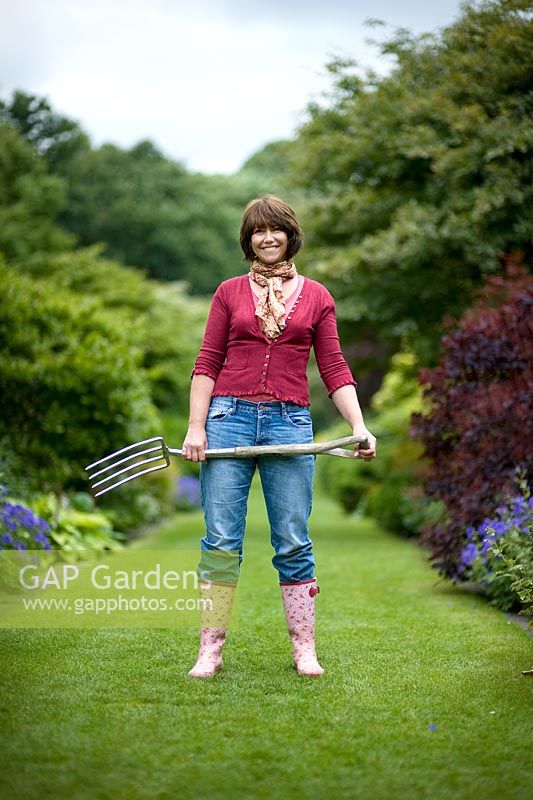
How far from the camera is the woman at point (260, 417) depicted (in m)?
3.84

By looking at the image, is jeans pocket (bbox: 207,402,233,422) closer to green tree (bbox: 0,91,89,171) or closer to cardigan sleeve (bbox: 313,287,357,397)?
cardigan sleeve (bbox: 313,287,357,397)

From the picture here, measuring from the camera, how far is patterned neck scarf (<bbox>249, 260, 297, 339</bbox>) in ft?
12.6

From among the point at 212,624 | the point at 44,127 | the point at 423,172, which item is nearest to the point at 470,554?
the point at 212,624

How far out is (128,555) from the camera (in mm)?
8430

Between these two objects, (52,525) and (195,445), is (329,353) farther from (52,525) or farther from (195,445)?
(52,525)

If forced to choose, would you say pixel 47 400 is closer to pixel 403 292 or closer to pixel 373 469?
pixel 403 292

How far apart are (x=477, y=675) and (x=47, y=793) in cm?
207

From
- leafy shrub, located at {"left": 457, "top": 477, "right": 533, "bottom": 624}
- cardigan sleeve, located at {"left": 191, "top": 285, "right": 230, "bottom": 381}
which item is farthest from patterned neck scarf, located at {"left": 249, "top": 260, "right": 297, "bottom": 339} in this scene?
leafy shrub, located at {"left": 457, "top": 477, "right": 533, "bottom": 624}

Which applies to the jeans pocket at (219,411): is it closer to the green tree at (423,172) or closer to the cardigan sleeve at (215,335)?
the cardigan sleeve at (215,335)

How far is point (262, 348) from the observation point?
3.85 m

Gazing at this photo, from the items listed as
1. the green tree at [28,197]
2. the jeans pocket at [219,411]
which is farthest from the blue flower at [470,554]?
the green tree at [28,197]

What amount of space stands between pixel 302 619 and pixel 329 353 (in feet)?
3.65

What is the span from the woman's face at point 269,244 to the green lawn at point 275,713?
5.64ft

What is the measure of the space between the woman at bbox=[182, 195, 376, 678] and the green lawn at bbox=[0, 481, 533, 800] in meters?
0.34
